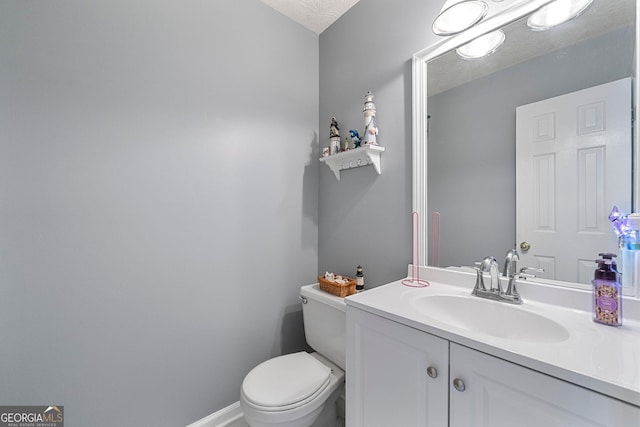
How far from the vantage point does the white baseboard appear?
4.24ft

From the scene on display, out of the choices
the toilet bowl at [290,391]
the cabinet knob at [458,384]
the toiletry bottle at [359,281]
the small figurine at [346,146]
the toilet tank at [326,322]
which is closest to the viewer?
the cabinet knob at [458,384]

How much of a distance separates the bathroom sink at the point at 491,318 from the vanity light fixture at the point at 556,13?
1032 mm

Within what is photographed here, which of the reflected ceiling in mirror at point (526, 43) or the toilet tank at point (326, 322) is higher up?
the reflected ceiling in mirror at point (526, 43)

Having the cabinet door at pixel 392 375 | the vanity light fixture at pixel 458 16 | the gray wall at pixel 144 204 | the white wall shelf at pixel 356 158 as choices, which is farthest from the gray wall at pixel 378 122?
the cabinet door at pixel 392 375

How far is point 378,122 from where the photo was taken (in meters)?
1.41

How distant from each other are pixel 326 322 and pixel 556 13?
161 centimetres

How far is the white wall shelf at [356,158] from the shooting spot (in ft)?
4.41

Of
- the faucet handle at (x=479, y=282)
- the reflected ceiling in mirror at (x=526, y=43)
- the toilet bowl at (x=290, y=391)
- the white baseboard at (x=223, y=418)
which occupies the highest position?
the reflected ceiling in mirror at (x=526, y=43)

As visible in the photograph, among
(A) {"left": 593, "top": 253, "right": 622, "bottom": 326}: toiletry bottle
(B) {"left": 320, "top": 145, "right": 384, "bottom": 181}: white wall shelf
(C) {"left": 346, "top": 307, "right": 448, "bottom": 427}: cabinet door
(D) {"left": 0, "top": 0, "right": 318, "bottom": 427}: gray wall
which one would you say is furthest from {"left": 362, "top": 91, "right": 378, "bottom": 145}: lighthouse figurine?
(A) {"left": 593, "top": 253, "right": 622, "bottom": 326}: toiletry bottle

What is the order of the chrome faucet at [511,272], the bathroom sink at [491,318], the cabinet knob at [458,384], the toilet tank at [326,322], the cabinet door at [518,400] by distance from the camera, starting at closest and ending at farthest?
the cabinet door at [518,400], the cabinet knob at [458,384], the bathroom sink at [491,318], the chrome faucet at [511,272], the toilet tank at [326,322]

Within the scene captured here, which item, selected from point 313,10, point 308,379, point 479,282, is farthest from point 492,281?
point 313,10

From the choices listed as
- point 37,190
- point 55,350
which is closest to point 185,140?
point 37,190

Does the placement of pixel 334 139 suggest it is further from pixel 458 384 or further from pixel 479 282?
pixel 458 384

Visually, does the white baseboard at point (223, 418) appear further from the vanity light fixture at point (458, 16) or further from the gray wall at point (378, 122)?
the vanity light fixture at point (458, 16)
